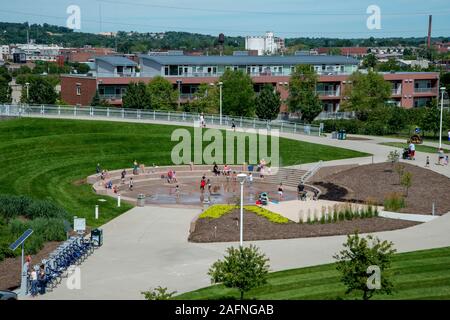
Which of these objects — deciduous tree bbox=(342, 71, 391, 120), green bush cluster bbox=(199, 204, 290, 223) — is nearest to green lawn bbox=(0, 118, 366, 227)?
green bush cluster bbox=(199, 204, 290, 223)

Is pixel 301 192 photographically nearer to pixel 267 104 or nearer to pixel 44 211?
pixel 44 211

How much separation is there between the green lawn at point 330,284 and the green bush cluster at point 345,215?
29.7 ft

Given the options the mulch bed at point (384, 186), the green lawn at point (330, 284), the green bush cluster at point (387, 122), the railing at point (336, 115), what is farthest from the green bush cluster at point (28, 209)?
the railing at point (336, 115)

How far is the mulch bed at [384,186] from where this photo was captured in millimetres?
45625

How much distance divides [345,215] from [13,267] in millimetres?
17992

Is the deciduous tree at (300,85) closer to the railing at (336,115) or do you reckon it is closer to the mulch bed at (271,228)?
the railing at (336,115)

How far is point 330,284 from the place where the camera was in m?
29.4

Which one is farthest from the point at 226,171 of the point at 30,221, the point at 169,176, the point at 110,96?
the point at 110,96

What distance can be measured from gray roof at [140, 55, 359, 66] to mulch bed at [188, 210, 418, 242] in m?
62.5

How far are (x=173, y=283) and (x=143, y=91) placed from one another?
183ft

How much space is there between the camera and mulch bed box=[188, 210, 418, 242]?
38.3 meters
